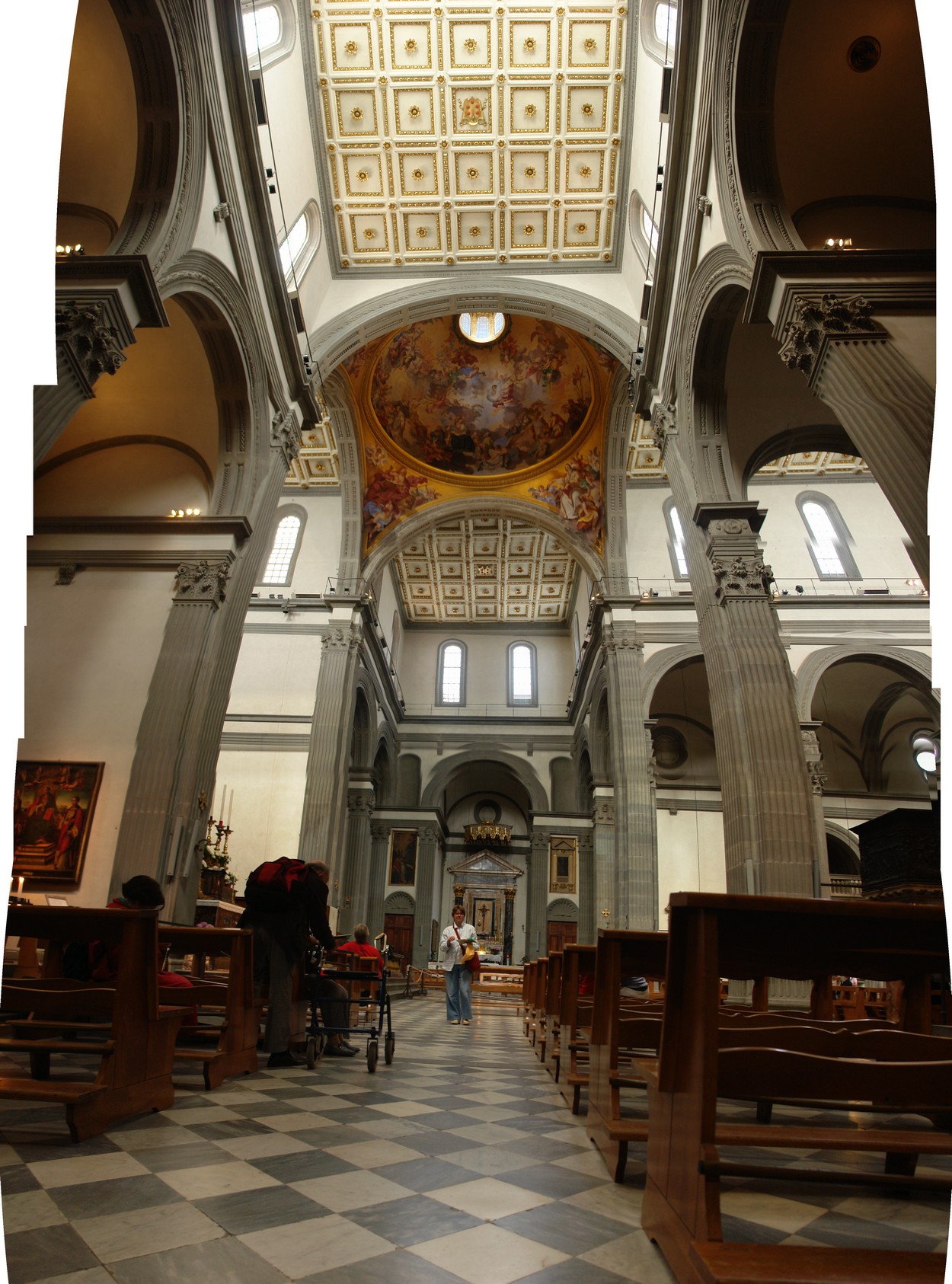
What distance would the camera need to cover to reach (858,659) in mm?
16844

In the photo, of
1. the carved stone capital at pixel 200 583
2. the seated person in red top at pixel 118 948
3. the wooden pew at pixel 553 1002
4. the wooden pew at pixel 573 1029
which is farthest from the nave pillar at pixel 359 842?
the seated person in red top at pixel 118 948

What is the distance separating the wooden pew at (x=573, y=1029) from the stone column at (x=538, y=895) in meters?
19.4

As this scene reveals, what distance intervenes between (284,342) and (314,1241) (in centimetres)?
1124

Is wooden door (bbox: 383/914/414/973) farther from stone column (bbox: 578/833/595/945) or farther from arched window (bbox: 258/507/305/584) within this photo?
arched window (bbox: 258/507/305/584)

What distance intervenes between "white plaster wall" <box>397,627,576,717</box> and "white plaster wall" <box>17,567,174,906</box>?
1776cm

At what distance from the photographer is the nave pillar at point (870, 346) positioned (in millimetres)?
5211

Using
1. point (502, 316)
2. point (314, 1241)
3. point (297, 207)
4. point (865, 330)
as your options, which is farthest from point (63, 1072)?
point (502, 316)

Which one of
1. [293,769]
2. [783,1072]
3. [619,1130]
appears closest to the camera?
[783,1072]

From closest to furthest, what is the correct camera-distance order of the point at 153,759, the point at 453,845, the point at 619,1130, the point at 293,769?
the point at 619,1130 < the point at 153,759 < the point at 293,769 < the point at 453,845

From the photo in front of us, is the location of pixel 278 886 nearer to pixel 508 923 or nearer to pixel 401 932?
pixel 401 932

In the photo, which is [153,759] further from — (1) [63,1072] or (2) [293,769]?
(2) [293,769]

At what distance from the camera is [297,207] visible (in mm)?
12562

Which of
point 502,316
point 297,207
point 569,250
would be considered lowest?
point 297,207

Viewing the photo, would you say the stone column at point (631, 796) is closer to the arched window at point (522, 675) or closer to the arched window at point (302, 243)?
the arched window at point (302, 243)
